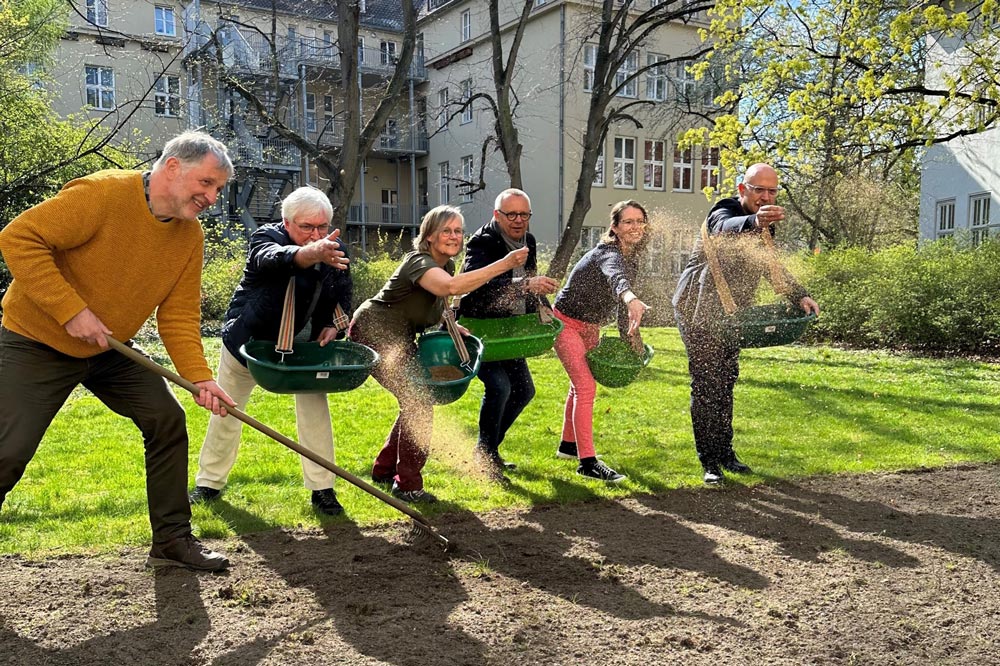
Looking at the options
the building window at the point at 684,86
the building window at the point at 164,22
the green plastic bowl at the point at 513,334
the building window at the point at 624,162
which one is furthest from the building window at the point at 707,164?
the green plastic bowl at the point at 513,334

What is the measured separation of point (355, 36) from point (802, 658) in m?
12.1

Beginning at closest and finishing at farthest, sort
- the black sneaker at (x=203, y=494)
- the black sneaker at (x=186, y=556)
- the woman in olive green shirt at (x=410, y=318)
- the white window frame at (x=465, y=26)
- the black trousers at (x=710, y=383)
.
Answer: the black sneaker at (x=186, y=556)
the woman in olive green shirt at (x=410, y=318)
the black sneaker at (x=203, y=494)
the black trousers at (x=710, y=383)
the white window frame at (x=465, y=26)

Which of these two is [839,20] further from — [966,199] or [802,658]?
[802,658]

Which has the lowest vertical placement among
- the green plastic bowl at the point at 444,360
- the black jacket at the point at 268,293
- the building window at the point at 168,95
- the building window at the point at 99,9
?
the green plastic bowl at the point at 444,360

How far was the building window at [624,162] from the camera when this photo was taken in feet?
87.8

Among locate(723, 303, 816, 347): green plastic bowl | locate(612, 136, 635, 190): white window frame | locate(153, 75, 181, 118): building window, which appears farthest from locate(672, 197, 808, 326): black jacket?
locate(612, 136, 635, 190): white window frame

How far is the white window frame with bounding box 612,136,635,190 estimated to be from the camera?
87.6ft

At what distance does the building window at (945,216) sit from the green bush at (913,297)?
5389mm

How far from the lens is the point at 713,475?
535cm

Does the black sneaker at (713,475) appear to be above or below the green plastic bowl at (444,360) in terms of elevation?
below

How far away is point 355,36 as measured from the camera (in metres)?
13.2

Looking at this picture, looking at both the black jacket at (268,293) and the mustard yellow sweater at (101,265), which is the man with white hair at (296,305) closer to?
the black jacket at (268,293)

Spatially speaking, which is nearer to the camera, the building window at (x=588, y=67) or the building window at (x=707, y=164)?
the building window at (x=588, y=67)

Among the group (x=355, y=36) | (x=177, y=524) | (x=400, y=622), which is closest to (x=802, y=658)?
(x=400, y=622)
